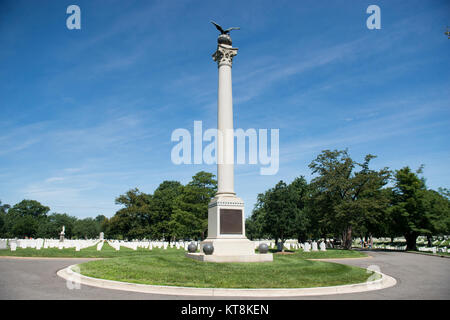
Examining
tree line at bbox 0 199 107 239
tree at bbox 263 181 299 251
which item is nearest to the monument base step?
tree at bbox 263 181 299 251

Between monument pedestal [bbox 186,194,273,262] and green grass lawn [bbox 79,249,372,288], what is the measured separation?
238cm

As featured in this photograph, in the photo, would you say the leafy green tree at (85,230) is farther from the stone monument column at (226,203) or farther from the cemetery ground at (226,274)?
the cemetery ground at (226,274)

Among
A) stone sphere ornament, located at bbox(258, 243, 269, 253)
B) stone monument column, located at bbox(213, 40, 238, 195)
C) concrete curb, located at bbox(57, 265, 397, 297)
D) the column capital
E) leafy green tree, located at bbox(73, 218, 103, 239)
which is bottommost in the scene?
leafy green tree, located at bbox(73, 218, 103, 239)

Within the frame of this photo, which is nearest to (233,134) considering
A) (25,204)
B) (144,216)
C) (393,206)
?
(393,206)

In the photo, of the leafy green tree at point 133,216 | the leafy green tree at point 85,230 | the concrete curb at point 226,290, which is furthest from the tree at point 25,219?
the concrete curb at point 226,290

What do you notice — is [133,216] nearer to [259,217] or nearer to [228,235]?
[259,217]

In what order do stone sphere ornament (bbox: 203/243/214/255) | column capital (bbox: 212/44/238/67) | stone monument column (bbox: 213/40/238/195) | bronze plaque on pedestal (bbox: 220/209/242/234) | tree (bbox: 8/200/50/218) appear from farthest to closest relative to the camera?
1. tree (bbox: 8/200/50/218)
2. column capital (bbox: 212/44/238/67)
3. stone monument column (bbox: 213/40/238/195)
4. bronze plaque on pedestal (bbox: 220/209/242/234)
5. stone sphere ornament (bbox: 203/243/214/255)

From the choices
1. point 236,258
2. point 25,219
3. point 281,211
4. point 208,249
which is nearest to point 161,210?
point 281,211

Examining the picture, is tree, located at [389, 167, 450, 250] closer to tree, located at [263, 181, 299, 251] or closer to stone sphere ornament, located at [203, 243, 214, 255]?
tree, located at [263, 181, 299, 251]

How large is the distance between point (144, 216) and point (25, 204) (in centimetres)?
8376

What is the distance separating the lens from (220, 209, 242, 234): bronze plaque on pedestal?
1988 centimetres

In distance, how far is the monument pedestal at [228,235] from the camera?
18058mm

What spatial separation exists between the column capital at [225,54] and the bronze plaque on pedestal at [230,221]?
37.7 ft
